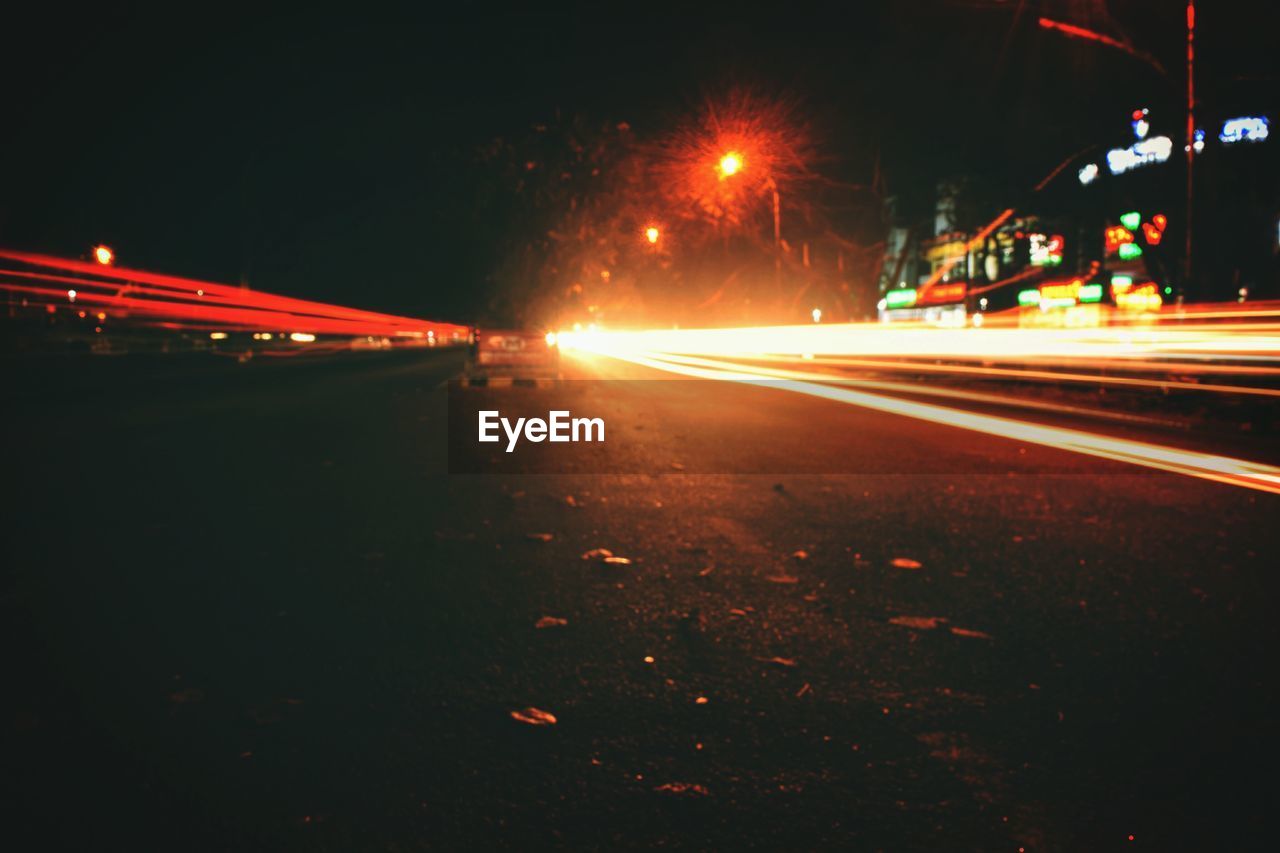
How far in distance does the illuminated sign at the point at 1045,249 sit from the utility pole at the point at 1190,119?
42943 mm

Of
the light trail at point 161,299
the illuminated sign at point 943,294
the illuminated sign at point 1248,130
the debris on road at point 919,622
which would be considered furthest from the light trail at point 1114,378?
the illuminated sign at point 943,294

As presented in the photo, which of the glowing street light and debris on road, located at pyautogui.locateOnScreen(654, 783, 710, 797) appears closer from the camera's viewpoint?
debris on road, located at pyautogui.locateOnScreen(654, 783, 710, 797)

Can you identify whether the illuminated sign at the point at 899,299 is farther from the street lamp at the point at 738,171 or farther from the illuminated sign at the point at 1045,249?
the street lamp at the point at 738,171

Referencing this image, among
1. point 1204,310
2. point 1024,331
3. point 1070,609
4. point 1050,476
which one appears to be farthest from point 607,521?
point 1024,331

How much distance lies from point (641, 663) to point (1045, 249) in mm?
64086

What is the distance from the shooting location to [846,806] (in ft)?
8.03

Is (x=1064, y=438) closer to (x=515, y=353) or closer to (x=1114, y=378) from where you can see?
(x=1114, y=378)

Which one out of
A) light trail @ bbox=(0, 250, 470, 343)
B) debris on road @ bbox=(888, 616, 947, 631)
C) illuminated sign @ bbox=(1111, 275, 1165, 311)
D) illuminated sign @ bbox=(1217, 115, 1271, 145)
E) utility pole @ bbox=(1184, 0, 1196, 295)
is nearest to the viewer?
debris on road @ bbox=(888, 616, 947, 631)

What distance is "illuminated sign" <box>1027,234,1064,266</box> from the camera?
56.6 metres

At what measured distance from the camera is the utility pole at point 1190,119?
48.7 ft

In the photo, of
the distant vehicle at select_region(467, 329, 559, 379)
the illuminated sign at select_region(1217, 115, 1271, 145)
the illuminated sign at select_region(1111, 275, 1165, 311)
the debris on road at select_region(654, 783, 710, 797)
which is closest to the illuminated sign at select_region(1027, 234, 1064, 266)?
the illuminated sign at select_region(1111, 275, 1165, 311)

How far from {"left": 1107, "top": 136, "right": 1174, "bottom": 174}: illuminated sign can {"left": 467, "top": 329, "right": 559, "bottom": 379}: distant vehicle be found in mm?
58901

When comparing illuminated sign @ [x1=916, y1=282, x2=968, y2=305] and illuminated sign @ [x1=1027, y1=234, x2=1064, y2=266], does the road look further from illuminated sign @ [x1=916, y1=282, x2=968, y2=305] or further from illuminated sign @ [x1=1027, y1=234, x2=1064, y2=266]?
illuminated sign @ [x1=916, y1=282, x2=968, y2=305]

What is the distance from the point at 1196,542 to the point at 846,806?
4202 mm
